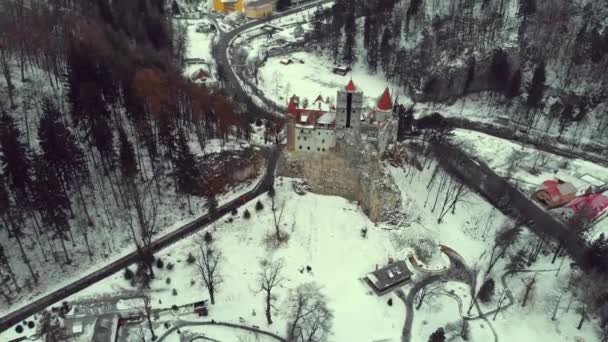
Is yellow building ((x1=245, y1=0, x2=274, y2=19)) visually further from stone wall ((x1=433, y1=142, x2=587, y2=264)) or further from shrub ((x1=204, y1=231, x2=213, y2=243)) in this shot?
shrub ((x1=204, y1=231, x2=213, y2=243))

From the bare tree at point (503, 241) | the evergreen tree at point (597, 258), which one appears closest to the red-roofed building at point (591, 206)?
the evergreen tree at point (597, 258)

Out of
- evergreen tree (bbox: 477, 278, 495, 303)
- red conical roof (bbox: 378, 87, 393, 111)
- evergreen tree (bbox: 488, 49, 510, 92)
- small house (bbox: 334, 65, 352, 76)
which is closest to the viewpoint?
evergreen tree (bbox: 477, 278, 495, 303)

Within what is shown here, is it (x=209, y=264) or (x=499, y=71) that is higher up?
(x=499, y=71)

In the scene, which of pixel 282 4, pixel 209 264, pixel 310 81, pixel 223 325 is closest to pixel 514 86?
Answer: pixel 310 81

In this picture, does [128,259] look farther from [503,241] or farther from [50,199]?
[503,241]

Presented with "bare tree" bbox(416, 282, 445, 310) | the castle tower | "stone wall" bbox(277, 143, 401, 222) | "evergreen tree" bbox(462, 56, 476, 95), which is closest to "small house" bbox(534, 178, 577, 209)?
"stone wall" bbox(277, 143, 401, 222)
